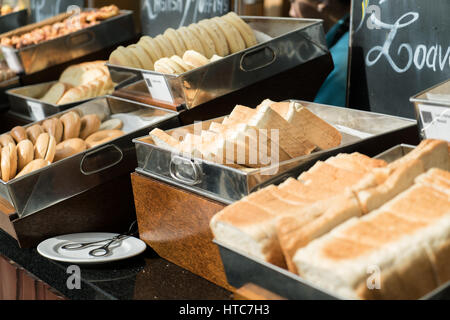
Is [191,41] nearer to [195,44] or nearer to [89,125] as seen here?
[195,44]

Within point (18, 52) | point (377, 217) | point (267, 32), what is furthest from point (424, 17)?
point (18, 52)

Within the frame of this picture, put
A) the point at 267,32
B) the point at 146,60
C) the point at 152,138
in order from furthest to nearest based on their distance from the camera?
the point at 267,32, the point at 146,60, the point at 152,138

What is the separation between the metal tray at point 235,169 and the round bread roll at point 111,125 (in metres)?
0.57

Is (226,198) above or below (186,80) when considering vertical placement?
below

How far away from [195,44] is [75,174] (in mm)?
788

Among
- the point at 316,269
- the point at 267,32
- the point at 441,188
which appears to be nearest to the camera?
the point at 316,269

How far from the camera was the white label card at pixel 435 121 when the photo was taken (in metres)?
1.19

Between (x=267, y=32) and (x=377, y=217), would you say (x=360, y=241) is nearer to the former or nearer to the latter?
(x=377, y=217)

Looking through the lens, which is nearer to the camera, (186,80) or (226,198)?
(226,198)

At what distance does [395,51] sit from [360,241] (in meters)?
1.14

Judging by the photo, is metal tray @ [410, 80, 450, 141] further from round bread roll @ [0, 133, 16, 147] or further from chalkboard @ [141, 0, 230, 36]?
chalkboard @ [141, 0, 230, 36]

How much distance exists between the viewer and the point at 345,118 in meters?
1.55

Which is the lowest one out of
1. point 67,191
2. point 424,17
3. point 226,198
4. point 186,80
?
point 67,191

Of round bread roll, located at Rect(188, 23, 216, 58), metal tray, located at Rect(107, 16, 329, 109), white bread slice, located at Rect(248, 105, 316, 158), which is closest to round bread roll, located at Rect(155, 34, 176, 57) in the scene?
round bread roll, located at Rect(188, 23, 216, 58)
